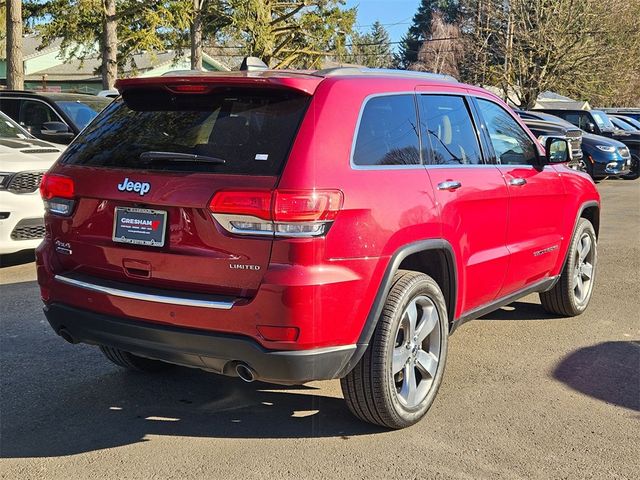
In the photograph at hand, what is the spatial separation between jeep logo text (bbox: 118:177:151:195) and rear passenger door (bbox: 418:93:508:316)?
1.51 meters

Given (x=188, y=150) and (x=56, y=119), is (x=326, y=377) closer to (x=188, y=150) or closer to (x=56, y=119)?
(x=188, y=150)

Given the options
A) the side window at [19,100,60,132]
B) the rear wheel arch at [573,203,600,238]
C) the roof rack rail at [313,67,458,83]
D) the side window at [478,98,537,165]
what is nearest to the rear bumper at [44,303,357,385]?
the roof rack rail at [313,67,458,83]

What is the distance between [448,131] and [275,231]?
1672 millimetres

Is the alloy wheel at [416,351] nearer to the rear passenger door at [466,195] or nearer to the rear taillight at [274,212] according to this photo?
the rear passenger door at [466,195]

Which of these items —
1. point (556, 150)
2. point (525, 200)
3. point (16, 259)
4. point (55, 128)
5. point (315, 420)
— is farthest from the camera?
point (55, 128)

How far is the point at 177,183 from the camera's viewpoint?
Answer: 3.29m

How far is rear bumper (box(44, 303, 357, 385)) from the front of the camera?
3.18 meters

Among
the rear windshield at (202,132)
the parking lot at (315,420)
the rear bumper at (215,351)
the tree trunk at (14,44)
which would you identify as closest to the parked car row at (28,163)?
the parking lot at (315,420)

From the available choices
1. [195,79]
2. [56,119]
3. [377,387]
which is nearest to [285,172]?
[195,79]

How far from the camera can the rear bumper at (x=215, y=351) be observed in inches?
125

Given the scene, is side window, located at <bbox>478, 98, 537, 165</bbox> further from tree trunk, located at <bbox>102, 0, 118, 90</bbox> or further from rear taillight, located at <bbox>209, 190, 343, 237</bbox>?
tree trunk, located at <bbox>102, 0, 118, 90</bbox>

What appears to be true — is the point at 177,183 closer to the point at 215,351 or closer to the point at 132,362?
the point at 215,351

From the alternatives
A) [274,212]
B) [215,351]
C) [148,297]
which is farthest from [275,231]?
[148,297]

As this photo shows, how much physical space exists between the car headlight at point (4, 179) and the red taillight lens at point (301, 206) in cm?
509
